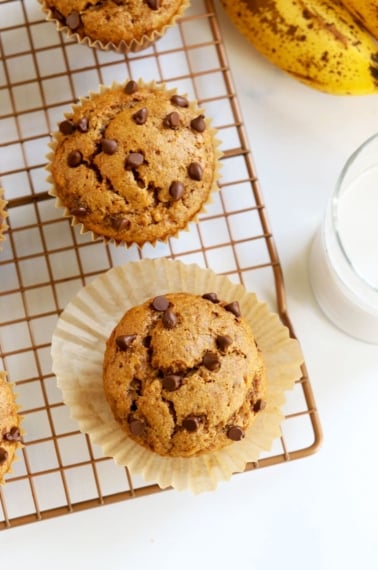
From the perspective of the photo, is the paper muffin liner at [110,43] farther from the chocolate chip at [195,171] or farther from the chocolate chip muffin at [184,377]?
the chocolate chip muffin at [184,377]

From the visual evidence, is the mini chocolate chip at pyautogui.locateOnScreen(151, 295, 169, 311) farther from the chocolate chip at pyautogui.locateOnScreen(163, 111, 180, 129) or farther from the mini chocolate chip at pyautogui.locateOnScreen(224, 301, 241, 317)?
the chocolate chip at pyautogui.locateOnScreen(163, 111, 180, 129)

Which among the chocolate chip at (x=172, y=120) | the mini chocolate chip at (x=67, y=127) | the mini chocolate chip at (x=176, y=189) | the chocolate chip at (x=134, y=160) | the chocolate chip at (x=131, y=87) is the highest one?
the chocolate chip at (x=131, y=87)

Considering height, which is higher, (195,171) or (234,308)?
(195,171)

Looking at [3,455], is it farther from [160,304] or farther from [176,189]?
[176,189]

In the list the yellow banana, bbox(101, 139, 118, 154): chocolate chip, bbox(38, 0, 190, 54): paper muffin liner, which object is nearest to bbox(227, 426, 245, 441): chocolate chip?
bbox(101, 139, 118, 154): chocolate chip

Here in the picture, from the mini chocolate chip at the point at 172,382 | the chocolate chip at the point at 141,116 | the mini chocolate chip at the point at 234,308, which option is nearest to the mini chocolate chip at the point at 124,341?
the mini chocolate chip at the point at 172,382

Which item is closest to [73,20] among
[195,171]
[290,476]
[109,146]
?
[109,146]
